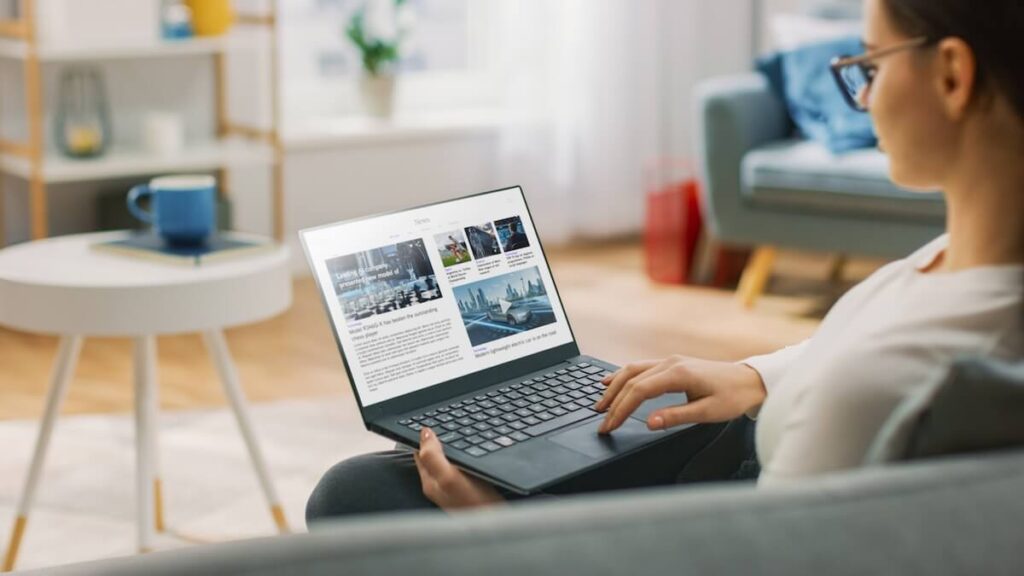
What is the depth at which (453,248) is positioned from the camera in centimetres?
140

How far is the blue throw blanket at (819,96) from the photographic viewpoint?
388 centimetres

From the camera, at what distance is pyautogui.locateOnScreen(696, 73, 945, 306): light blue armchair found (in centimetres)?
376

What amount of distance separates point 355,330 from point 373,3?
350 centimetres

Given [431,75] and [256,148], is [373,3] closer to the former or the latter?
[431,75]

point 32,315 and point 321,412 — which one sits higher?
point 32,315

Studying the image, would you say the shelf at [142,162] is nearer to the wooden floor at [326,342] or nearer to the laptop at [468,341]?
the wooden floor at [326,342]

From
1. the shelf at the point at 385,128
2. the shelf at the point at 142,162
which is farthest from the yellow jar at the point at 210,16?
the shelf at the point at 385,128

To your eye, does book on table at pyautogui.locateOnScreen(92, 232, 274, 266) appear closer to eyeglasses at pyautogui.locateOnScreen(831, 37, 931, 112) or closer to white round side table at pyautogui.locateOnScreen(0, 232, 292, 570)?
white round side table at pyautogui.locateOnScreen(0, 232, 292, 570)

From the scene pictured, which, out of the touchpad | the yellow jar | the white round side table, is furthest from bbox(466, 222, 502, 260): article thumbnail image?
the yellow jar

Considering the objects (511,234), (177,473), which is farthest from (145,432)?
(511,234)

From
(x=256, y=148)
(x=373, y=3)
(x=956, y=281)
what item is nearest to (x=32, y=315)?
(x=956, y=281)

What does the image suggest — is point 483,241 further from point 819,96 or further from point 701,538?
point 819,96

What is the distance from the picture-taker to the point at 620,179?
197 inches

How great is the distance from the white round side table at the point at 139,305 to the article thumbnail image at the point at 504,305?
0.83 metres
